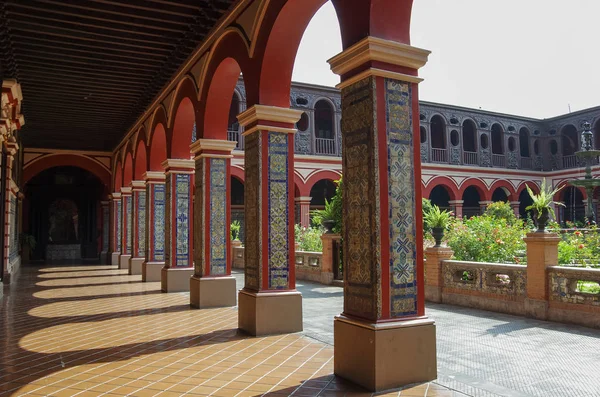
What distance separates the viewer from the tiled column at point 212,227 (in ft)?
27.1

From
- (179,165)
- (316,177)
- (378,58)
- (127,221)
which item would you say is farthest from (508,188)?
(378,58)

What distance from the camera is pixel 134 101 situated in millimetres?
11695

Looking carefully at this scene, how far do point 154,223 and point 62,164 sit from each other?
8830 mm

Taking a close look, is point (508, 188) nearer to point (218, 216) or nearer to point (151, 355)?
point (218, 216)

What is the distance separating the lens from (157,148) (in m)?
11.9

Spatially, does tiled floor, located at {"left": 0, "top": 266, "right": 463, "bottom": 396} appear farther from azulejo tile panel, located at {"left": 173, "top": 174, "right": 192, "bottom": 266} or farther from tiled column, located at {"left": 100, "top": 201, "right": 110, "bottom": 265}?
tiled column, located at {"left": 100, "top": 201, "right": 110, "bottom": 265}

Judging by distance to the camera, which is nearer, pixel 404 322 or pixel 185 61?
pixel 404 322

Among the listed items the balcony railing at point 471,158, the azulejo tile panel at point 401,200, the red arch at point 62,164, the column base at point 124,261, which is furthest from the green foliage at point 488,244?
the balcony railing at point 471,158

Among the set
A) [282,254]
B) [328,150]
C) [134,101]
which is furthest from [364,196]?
[328,150]

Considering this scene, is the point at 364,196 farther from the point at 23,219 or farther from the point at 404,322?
the point at 23,219

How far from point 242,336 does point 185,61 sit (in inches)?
208

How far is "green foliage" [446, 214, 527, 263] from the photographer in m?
9.39

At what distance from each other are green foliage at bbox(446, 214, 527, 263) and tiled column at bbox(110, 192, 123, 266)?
12.5 meters

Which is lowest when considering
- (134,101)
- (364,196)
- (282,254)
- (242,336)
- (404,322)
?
(242,336)
